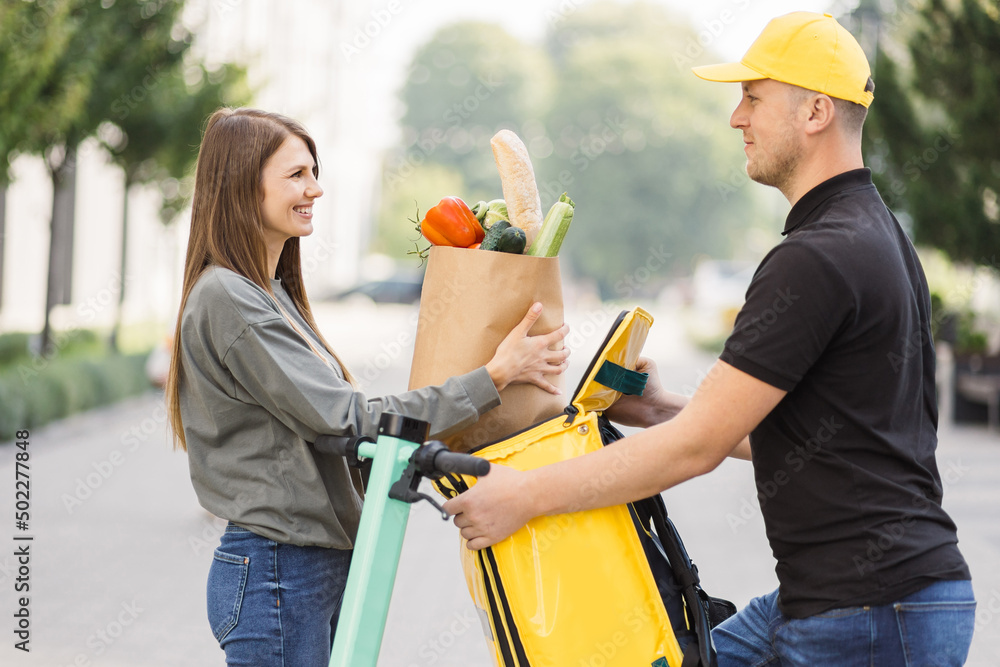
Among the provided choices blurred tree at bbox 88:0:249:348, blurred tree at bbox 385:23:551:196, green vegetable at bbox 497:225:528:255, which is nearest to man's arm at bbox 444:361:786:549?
green vegetable at bbox 497:225:528:255

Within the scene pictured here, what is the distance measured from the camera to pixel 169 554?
6.84 m

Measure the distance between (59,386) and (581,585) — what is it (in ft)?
34.6

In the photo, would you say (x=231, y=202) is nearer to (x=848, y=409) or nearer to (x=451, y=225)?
(x=451, y=225)

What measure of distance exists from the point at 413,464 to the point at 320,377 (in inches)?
15.0

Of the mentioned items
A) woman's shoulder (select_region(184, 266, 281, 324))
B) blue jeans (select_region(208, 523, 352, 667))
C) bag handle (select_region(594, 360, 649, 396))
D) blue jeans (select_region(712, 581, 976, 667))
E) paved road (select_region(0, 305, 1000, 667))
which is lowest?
paved road (select_region(0, 305, 1000, 667))

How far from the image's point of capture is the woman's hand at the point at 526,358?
89.1 inches

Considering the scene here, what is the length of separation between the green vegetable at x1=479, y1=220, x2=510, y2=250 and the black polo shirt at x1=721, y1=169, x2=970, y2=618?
621 mm

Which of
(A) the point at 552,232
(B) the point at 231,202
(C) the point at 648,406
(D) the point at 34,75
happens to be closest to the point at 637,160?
(D) the point at 34,75

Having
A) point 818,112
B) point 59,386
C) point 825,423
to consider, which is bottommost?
point 59,386

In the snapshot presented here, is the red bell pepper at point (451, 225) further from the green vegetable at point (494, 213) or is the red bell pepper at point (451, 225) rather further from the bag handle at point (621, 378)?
the bag handle at point (621, 378)

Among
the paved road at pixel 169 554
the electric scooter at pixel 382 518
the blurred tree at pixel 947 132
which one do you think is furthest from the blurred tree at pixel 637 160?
the electric scooter at pixel 382 518

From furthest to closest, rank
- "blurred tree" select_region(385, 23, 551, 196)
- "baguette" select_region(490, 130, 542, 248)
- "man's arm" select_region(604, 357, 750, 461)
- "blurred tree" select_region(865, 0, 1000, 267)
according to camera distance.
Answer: "blurred tree" select_region(385, 23, 551, 196), "blurred tree" select_region(865, 0, 1000, 267), "man's arm" select_region(604, 357, 750, 461), "baguette" select_region(490, 130, 542, 248)

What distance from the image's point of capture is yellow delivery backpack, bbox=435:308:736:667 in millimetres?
2092

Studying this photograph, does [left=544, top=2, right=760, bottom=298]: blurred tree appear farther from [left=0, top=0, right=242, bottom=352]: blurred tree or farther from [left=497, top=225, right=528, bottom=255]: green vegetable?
[left=497, top=225, right=528, bottom=255]: green vegetable
